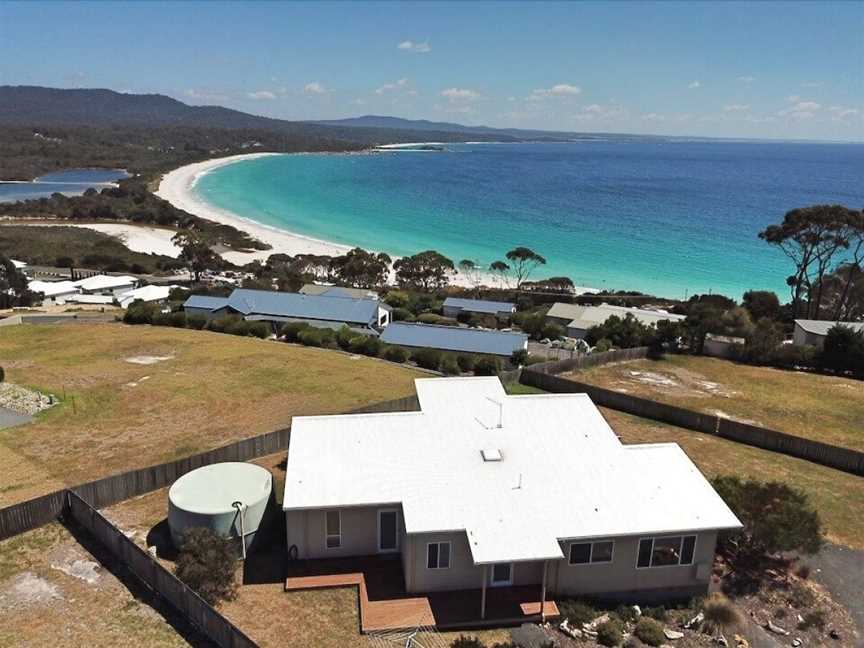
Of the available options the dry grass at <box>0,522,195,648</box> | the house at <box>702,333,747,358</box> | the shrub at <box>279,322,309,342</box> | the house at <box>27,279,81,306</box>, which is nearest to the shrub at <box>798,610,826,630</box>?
the dry grass at <box>0,522,195,648</box>

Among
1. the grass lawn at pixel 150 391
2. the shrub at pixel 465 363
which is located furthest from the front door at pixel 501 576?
the shrub at pixel 465 363

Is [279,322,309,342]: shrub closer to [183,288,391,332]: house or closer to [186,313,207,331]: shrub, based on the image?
[183,288,391,332]: house

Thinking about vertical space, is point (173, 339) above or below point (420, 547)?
below

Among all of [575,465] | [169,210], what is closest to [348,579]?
[575,465]

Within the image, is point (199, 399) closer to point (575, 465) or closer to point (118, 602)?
point (118, 602)

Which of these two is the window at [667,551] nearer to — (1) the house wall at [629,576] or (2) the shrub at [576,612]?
(1) the house wall at [629,576]
